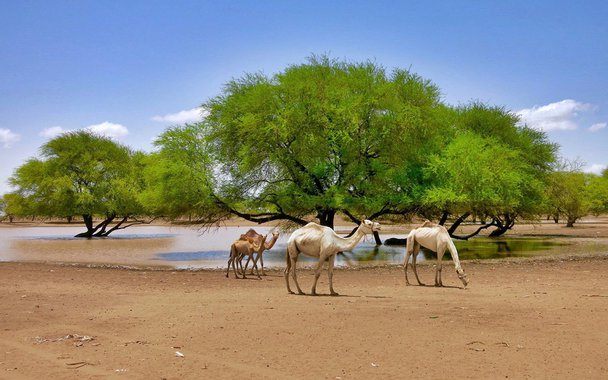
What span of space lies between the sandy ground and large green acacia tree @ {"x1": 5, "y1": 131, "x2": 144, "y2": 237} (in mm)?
41183

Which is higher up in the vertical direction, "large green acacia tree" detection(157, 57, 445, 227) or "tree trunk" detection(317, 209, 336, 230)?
"large green acacia tree" detection(157, 57, 445, 227)

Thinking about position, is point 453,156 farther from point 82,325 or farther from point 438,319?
point 82,325

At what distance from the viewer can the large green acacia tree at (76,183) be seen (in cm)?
5559

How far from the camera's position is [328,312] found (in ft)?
37.8

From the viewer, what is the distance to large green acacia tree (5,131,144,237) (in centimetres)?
5559

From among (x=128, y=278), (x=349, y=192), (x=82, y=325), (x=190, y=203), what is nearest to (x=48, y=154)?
(x=190, y=203)

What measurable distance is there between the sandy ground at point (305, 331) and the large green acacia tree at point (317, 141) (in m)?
14.2

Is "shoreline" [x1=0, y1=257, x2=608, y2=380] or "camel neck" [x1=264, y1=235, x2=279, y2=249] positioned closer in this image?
"shoreline" [x1=0, y1=257, x2=608, y2=380]

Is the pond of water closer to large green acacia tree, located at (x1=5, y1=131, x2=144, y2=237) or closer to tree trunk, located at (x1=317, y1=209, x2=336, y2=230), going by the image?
tree trunk, located at (x1=317, y1=209, x2=336, y2=230)

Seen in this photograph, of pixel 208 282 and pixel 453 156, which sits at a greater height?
pixel 453 156

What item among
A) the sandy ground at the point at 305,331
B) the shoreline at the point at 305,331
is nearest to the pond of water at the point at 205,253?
the shoreline at the point at 305,331

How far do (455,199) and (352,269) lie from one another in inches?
408

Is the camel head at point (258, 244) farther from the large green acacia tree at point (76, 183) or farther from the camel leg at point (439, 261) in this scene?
the large green acacia tree at point (76, 183)

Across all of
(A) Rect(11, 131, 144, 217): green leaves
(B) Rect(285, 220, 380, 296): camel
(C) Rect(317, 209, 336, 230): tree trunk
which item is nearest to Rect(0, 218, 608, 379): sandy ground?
(B) Rect(285, 220, 380, 296): camel
